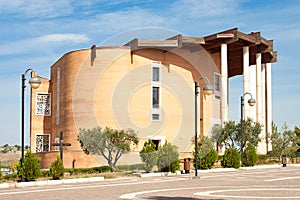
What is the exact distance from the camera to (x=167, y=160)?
83.5ft

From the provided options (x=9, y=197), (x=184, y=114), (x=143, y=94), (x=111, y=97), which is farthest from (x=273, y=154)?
(x=9, y=197)

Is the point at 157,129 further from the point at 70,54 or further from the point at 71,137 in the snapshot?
the point at 70,54

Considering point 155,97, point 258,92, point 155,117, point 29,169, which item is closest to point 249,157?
point 155,97

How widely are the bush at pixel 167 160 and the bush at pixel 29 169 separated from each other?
24.6ft

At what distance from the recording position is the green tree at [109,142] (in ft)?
108

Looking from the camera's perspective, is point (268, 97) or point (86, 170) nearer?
point (86, 170)

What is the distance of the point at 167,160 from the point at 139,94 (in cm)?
2132

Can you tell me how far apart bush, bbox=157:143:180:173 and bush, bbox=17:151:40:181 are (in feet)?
24.6

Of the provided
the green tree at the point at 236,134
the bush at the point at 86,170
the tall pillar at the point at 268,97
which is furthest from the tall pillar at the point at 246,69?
the bush at the point at 86,170

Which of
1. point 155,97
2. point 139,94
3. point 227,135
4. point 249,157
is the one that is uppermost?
point 139,94

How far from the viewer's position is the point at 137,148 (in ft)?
140

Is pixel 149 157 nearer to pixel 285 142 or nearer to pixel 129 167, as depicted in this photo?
pixel 129 167

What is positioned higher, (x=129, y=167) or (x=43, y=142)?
(x=43, y=142)

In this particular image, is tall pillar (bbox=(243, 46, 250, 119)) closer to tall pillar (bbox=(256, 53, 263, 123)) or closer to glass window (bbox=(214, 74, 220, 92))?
glass window (bbox=(214, 74, 220, 92))
